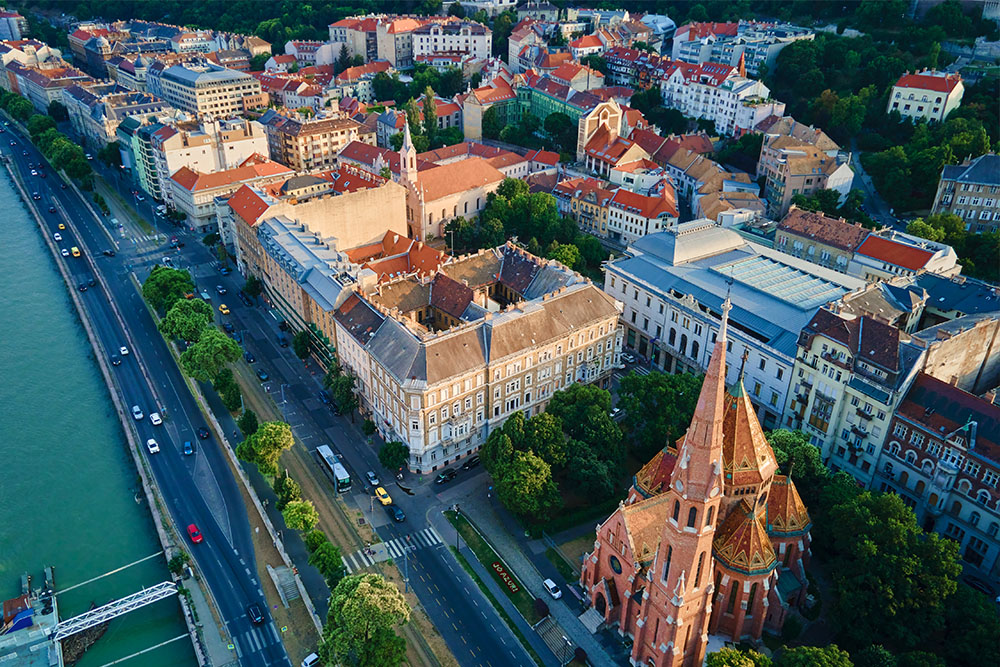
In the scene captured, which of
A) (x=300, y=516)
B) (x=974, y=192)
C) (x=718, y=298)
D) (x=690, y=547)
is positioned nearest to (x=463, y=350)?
(x=300, y=516)

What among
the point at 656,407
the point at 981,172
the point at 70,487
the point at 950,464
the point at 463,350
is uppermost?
the point at 981,172

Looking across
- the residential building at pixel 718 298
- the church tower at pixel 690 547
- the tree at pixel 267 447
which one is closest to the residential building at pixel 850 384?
the residential building at pixel 718 298

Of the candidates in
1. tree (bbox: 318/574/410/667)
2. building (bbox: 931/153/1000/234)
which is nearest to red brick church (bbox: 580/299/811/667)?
tree (bbox: 318/574/410/667)

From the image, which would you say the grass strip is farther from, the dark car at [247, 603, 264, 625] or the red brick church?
the dark car at [247, 603, 264, 625]

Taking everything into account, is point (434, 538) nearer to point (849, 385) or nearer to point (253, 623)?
point (253, 623)

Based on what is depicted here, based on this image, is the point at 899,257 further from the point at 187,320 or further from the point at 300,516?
the point at 187,320
